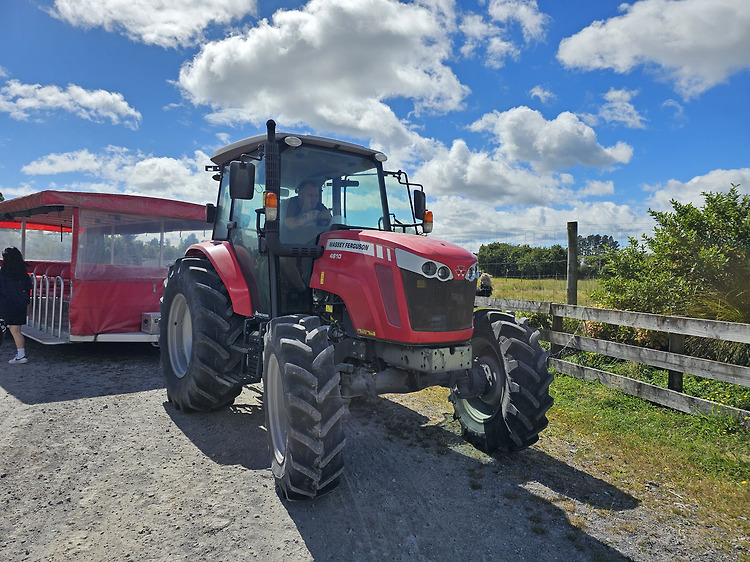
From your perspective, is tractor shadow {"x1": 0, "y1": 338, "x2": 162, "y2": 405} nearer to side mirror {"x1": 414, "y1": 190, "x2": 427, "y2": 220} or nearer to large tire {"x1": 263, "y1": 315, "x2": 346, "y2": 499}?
large tire {"x1": 263, "y1": 315, "x2": 346, "y2": 499}

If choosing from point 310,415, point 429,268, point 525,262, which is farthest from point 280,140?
point 525,262

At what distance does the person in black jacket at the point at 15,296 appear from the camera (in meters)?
7.23

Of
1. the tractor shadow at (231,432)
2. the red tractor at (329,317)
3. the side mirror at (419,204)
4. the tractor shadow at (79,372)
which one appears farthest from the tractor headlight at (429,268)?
the tractor shadow at (79,372)

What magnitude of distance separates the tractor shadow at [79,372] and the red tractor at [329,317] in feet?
4.53

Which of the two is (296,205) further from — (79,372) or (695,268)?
(695,268)

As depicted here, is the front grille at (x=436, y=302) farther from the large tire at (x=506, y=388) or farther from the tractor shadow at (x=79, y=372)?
the tractor shadow at (x=79, y=372)

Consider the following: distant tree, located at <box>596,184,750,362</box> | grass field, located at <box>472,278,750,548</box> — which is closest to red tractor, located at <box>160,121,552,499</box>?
grass field, located at <box>472,278,750,548</box>

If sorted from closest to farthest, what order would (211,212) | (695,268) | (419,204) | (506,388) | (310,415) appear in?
(310,415), (506,388), (419,204), (211,212), (695,268)

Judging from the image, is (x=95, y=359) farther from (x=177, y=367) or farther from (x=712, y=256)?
(x=712, y=256)

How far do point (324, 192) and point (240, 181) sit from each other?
87cm

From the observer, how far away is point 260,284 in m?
4.56

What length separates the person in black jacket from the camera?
7.23 m

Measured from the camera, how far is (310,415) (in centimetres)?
314

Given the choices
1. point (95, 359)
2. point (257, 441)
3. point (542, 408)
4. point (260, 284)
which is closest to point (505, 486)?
point (542, 408)
